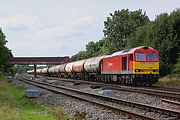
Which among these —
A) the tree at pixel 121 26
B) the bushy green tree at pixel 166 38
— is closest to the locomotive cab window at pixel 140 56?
the bushy green tree at pixel 166 38

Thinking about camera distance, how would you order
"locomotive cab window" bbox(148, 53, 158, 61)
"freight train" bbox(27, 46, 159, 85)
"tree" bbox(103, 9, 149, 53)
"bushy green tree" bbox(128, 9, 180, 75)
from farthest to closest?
"tree" bbox(103, 9, 149, 53) < "bushy green tree" bbox(128, 9, 180, 75) < "locomotive cab window" bbox(148, 53, 158, 61) < "freight train" bbox(27, 46, 159, 85)

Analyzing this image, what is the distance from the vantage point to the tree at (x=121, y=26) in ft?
258

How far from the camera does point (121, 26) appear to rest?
79.9 meters

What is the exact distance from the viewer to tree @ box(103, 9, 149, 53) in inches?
3095

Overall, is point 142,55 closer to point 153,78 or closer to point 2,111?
point 153,78

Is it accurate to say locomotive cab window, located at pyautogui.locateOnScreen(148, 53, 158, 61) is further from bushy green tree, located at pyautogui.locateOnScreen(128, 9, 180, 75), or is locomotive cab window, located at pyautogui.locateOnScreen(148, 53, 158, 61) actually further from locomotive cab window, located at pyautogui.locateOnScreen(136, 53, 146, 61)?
bushy green tree, located at pyautogui.locateOnScreen(128, 9, 180, 75)

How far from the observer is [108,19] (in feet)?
268

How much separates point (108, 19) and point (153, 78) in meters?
51.5

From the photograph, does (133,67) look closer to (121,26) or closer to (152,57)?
(152,57)

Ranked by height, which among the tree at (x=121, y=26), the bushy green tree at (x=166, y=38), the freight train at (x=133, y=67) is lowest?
the freight train at (x=133, y=67)

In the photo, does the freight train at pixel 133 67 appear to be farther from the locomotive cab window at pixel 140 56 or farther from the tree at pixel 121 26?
the tree at pixel 121 26

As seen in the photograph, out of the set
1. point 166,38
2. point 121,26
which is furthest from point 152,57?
point 121,26

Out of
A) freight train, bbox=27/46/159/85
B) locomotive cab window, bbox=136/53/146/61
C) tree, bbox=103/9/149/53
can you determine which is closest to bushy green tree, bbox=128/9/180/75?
freight train, bbox=27/46/159/85

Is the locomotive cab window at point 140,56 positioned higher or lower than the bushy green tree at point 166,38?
lower
